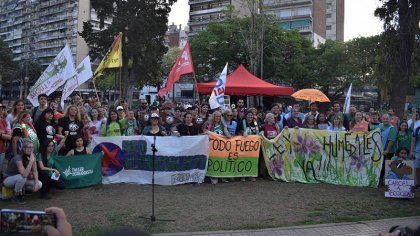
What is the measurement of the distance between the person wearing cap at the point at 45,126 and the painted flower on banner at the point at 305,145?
5.69 metres

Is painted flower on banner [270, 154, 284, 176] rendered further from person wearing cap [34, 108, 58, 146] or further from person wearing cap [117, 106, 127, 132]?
person wearing cap [34, 108, 58, 146]

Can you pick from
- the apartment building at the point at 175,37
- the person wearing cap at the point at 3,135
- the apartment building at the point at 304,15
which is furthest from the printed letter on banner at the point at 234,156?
the apartment building at the point at 175,37

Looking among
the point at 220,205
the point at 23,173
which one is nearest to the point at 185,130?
the point at 220,205

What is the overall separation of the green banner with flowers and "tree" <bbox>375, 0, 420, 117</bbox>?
5.65 meters

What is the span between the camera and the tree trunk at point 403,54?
13.4 m

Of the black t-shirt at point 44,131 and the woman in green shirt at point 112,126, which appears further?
the woman in green shirt at point 112,126

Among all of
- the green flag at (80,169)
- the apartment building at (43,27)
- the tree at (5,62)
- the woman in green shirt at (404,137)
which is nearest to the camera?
the green flag at (80,169)

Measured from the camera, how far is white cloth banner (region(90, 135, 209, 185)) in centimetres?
927

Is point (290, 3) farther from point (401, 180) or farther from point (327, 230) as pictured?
Result: point (327, 230)

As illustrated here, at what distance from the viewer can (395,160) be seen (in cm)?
823

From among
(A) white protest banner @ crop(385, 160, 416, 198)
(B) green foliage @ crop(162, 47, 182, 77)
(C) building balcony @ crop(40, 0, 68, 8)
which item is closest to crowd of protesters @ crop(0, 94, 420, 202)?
(A) white protest banner @ crop(385, 160, 416, 198)

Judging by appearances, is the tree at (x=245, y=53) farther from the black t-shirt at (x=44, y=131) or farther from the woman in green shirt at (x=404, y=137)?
the black t-shirt at (x=44, y=131)

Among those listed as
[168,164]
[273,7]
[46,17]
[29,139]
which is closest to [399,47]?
[168,164]

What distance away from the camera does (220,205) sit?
7332 millimetres
